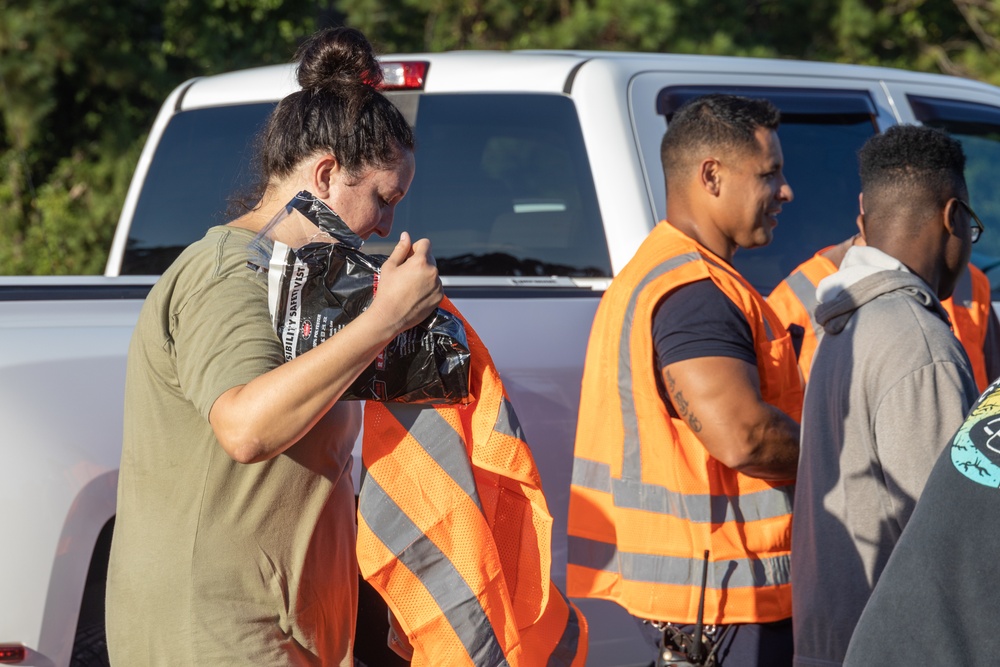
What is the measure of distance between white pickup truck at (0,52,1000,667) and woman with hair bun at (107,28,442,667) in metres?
0.43

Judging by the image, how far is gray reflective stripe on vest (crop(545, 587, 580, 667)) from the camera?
8.14 ft

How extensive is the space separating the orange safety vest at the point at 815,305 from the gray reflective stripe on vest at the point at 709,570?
0.67 metres

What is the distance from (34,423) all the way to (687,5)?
10454 mm

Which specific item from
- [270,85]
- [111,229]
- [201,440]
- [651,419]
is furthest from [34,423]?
[111,229]

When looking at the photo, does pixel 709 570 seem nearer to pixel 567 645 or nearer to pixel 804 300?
pixel 567 645

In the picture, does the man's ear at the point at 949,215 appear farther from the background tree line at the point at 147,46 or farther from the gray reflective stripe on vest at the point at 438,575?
the background tree line at the point at 147,46

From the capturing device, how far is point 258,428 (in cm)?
197

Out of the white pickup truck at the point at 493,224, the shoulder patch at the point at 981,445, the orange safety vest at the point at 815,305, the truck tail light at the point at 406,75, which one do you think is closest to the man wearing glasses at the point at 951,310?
the orange safety vest at the point at 815,305

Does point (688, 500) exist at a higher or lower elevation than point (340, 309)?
lower

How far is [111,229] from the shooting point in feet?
34.9

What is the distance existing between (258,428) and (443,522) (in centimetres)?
43

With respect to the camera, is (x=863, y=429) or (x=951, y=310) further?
(x=951, y=310)

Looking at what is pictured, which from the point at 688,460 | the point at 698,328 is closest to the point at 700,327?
the point at 698,328

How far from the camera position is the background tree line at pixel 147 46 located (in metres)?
10.0
